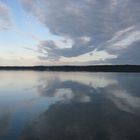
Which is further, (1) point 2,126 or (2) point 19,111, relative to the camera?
(2) point 19,111

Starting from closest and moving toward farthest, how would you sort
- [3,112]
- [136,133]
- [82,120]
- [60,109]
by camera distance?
[136,133] < [82,120] < [3,112] < [60,109]

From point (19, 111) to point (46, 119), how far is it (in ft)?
13.0

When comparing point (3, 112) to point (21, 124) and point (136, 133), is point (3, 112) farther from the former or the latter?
point (136, 133)

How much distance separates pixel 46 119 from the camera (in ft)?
59.5

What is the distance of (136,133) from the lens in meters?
14.1

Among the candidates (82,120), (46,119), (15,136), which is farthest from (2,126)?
(82,120)

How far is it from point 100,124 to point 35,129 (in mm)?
3998

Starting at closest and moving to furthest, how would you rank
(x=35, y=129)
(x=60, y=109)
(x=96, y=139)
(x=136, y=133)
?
(x=96, y=139) → (x=136, y=133) → (x=35, y=129) → (x=60, y=109)

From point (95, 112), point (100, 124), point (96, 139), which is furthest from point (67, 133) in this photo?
point (95, 112)

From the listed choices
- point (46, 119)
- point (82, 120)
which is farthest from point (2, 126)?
point (82, 120)

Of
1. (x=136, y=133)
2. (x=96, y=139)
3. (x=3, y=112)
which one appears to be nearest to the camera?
(x=96, y=139)

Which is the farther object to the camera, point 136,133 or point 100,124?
point 100,124

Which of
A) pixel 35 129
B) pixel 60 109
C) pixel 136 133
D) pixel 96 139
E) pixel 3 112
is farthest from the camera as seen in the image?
pixel 60 109

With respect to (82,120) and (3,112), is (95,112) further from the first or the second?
(3,112)
